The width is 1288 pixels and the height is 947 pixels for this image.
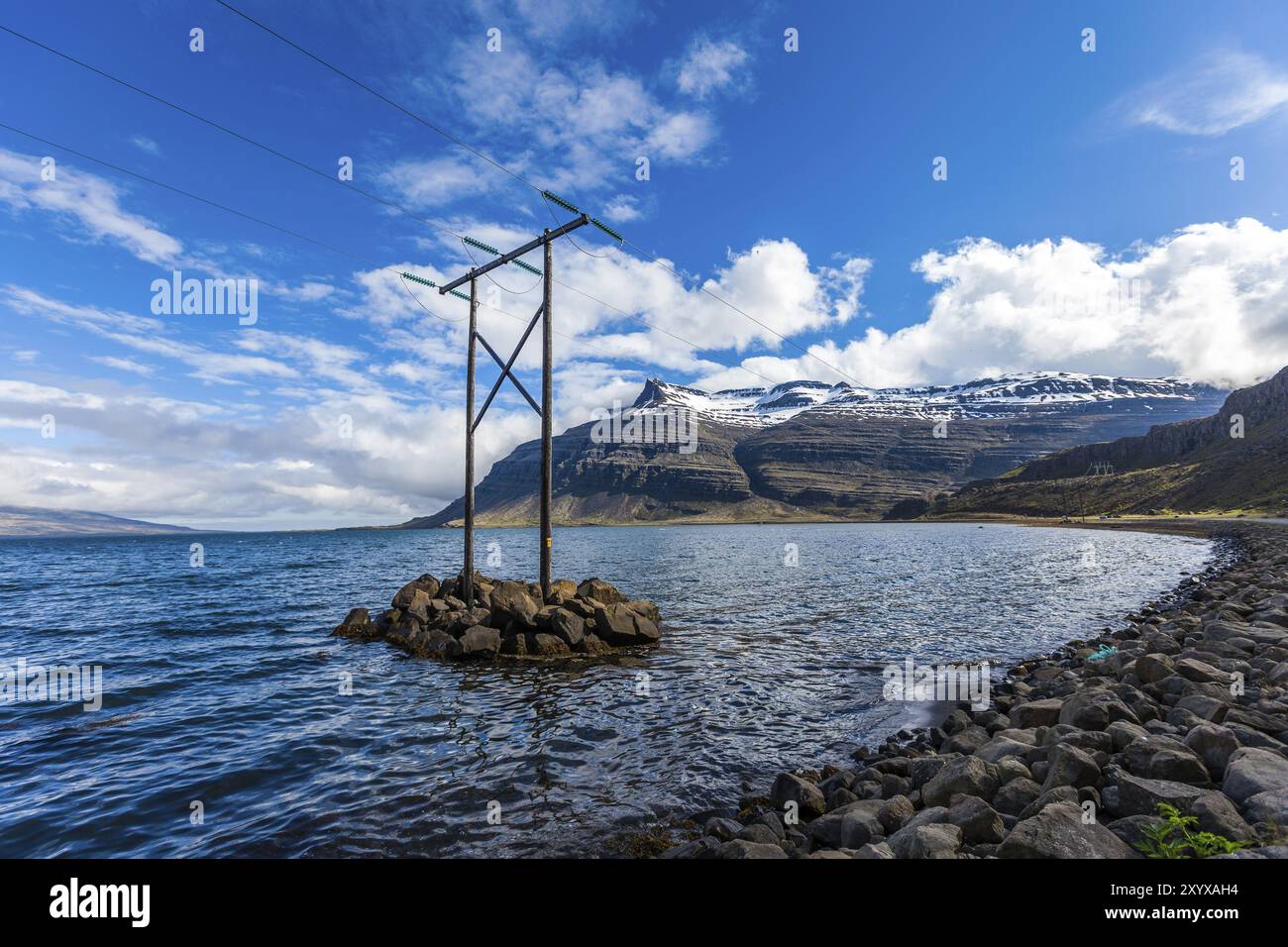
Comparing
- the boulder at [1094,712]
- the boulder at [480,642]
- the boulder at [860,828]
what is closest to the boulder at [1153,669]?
the boulder at [1094,712]

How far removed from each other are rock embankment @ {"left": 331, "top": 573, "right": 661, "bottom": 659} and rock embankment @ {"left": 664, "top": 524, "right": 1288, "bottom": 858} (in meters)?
12.6

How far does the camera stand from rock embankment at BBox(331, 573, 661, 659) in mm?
22062

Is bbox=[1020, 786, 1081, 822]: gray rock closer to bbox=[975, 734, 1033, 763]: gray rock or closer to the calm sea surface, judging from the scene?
bbox=[975, 734, 1033, 763]: gray rock

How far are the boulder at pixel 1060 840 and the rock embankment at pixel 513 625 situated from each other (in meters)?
17.4

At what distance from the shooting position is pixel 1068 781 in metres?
7.62

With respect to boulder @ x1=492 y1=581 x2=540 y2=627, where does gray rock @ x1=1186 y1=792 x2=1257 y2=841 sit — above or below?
above

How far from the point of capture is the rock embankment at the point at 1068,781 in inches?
246

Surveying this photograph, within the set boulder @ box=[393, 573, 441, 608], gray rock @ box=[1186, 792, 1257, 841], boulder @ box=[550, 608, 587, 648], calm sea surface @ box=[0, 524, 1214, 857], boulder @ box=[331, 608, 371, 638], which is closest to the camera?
gray rock @ box=[1186, 792, 1257, 841]

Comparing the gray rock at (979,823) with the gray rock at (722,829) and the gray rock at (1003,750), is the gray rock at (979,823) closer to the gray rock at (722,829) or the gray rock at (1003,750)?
the gray rock at (1003,750)

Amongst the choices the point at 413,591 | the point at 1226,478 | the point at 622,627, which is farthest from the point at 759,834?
the point at 1226,478

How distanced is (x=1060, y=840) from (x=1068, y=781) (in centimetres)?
210

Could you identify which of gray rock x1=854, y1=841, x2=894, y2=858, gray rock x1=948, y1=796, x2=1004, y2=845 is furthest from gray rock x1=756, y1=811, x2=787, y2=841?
gray rock x1=948, y1=796, x2=1004, y2=845
